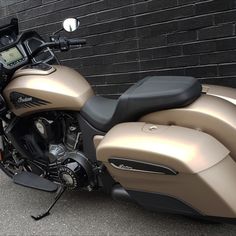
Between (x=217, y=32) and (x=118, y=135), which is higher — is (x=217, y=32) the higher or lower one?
the higher one

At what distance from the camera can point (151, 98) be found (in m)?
2.37

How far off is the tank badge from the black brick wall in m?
1.59

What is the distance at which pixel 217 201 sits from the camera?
2.13 metres

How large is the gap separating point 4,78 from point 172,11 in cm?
170

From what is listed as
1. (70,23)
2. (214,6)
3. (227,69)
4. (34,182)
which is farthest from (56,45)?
(227,69)

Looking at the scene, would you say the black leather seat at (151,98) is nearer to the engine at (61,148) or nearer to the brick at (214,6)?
the engine at (61,148)

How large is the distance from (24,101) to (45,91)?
21cm

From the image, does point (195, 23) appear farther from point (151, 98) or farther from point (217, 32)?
point (151, 98)

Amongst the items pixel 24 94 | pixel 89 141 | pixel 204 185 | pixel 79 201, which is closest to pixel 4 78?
pixel 24 94

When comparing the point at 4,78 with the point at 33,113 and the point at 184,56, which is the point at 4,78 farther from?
the point at 184,56

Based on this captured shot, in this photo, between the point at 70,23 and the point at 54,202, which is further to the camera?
the point at 54,202

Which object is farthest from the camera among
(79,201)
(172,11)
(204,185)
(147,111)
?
(172,11)

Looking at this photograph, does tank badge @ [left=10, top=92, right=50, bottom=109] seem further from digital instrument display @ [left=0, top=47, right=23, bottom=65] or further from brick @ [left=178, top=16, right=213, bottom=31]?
brick @ [left=178, top=16, right=213, bottom=31]

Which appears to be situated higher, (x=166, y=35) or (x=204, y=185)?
(x=166, y=35)
